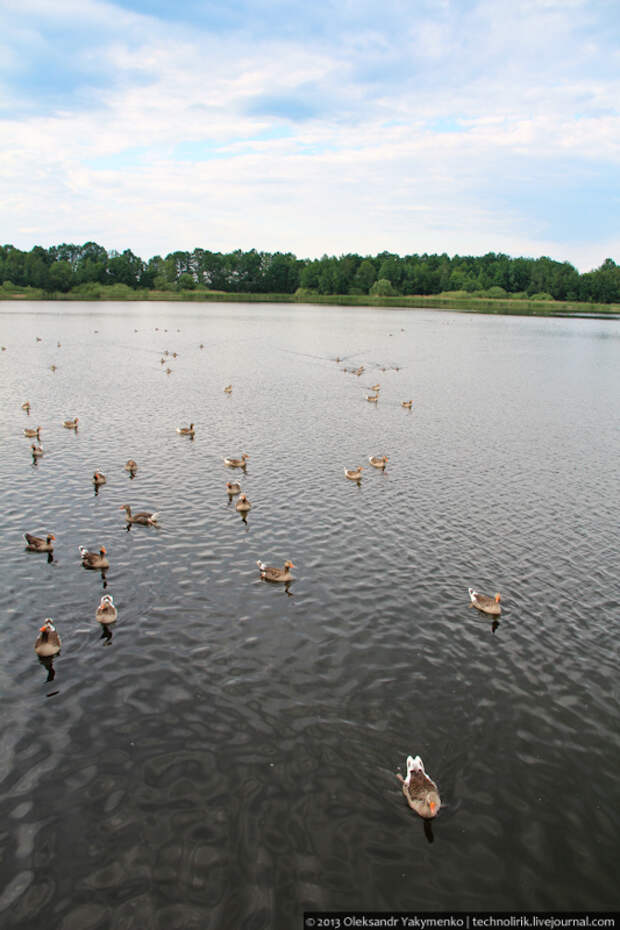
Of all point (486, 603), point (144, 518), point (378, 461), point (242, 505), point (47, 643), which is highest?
point (378, 461)

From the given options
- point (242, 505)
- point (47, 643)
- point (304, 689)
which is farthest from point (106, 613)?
point (242, 505)

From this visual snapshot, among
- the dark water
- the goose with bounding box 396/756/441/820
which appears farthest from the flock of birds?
the dark water

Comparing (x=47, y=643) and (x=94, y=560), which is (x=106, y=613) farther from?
(x=94, y=560)

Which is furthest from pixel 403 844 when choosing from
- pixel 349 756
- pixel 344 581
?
pixel 344 581

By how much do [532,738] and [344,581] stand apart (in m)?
9.09

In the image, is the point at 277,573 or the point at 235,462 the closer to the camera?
the point at 277,573

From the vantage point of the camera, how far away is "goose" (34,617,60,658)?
55.8 ft

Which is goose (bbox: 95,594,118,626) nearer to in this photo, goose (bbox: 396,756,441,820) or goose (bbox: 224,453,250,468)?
goose (bbox: 396,756,441,820)

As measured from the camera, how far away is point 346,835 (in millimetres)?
11961

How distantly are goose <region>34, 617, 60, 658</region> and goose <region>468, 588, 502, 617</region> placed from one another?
14652 millimetres

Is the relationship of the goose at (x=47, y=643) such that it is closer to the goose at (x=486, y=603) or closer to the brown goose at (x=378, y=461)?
the goose at (x=486, y=603)

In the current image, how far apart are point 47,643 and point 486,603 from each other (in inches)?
598

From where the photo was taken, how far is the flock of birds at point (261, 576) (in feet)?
41.2

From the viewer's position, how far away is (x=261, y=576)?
22094 millimetres
